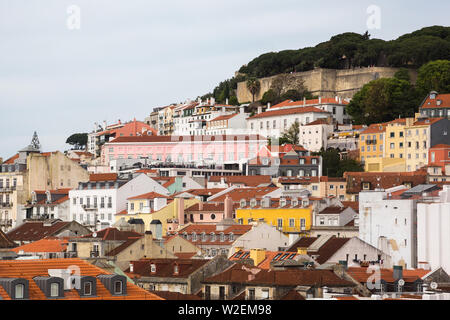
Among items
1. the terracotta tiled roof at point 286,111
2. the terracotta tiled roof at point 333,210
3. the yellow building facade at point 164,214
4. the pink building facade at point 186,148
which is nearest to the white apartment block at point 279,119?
the terracotta tiled roof at point 286,111

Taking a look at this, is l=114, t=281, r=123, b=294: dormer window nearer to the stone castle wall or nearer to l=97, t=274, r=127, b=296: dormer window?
l=97, t=274, r=127, b=296: dormer window

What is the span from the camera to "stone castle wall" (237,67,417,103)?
113 meters

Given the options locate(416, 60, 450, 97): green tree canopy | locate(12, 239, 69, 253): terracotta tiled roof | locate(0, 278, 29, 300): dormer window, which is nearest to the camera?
locate(0, 278, 29, 300): dormer window

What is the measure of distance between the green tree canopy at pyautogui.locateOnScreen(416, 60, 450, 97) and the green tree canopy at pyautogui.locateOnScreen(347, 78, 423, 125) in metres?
1.08

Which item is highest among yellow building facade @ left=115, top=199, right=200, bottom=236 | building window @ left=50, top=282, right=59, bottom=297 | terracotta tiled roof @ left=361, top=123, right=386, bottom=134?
terracotta tiled roof @ left=361, top=123, right=386, bottom=134

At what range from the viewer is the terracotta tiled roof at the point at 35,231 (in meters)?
54.2

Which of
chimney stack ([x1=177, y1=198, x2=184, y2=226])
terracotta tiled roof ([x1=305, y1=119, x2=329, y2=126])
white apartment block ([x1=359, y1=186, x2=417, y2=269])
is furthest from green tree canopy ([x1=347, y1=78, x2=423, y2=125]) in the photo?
white apartment block ([x1=359, y1=186, x2=417, y2=269])

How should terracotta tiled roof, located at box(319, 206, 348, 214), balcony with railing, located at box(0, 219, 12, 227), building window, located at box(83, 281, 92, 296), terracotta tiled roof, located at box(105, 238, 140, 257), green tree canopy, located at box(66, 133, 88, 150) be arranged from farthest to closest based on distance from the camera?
green tree canopy, located at box(66, 133, 88, 150) < balcony with railing, located at box(0, 219, 12, 227) < terracotta tiled roof, located at box(319, 206, 348, 214) < terracotta tiled roof, located at box(105, 238, 140, 257) < building window, located at box(83, 281, 92, 296)

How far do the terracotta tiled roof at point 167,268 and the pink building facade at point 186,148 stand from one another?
62.0 m

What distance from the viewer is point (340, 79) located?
117m

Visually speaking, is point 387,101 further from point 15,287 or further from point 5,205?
point 15,287

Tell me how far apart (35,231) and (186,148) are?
152 feet
